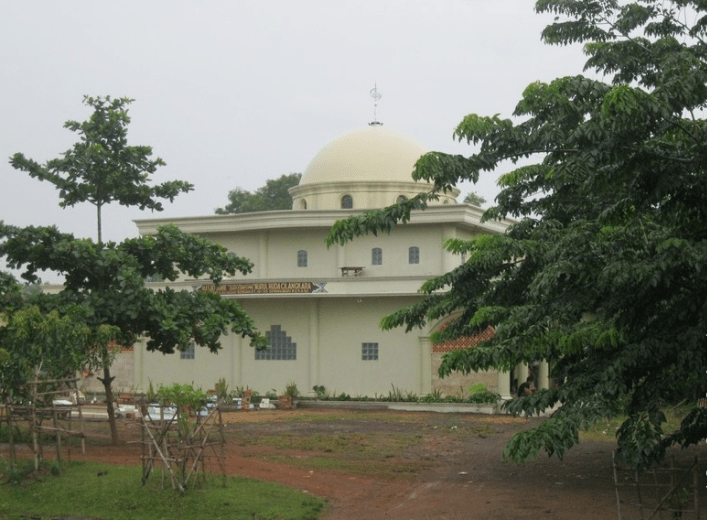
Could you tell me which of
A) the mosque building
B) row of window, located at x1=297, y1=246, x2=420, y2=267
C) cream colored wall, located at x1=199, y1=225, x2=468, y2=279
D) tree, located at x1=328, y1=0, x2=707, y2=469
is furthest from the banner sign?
tree, located at x1=328, y1=0, x2=707, y2=469

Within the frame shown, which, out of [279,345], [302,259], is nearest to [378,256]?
[302,259]

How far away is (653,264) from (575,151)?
2.07 m

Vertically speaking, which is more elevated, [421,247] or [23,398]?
[421,247]

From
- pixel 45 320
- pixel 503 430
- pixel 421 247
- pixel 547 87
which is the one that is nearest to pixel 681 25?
pixel 547 87

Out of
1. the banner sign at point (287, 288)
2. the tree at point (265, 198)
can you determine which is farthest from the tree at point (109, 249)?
the tree at point (265, 198)

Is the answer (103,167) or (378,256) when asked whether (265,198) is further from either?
(103,167)

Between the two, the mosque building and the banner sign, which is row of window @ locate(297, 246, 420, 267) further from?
the banner sign

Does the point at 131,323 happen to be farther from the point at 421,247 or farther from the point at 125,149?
the point at 421,247

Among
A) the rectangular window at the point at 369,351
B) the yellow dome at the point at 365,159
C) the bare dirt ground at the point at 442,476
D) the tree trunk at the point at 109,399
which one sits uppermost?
the yellow dome at the point at 365,159

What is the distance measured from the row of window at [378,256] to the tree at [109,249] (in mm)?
15270

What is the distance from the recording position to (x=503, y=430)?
83.7 feet

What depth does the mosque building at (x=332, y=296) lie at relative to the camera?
33.7 meters

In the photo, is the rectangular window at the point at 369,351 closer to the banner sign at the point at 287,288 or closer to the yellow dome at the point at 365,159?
the banner sign at the point at 287,288

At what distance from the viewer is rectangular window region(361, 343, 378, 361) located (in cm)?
3431
